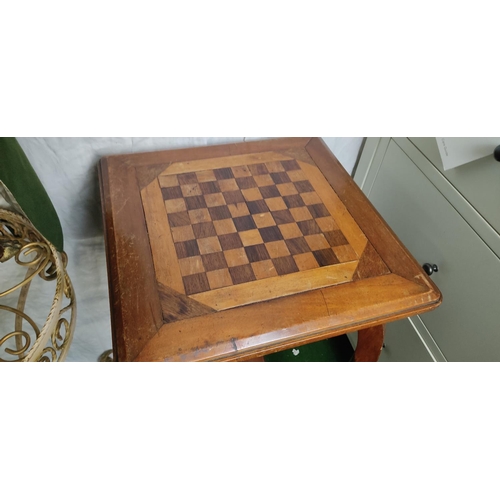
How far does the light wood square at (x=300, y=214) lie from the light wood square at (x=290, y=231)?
17 millimetres

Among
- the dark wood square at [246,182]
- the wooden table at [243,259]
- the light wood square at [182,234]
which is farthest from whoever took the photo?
the dark wood square at [246,182]

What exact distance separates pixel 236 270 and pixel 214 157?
28 cm

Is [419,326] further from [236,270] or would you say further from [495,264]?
[236,270]

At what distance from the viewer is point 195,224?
1.98 ft

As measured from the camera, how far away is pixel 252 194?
0.67 meters

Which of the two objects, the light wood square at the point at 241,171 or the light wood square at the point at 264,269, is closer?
the light wood square at the point at 264,269

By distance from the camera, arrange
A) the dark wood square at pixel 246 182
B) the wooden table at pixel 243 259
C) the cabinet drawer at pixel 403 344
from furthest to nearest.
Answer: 1. the cabinet drawer at pixel 403 344
2. the dark wood square at pixel 246 182
3. the wooden table at pixel 243 259

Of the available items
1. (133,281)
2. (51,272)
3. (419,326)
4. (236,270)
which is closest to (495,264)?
(419,326)

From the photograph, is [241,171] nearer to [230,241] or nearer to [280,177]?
[280,177]

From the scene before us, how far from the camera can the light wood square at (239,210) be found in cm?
63

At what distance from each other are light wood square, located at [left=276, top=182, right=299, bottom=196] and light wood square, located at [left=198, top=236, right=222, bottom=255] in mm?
167

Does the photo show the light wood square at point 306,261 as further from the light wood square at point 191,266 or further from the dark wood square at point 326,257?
the light wood square at point 191,266

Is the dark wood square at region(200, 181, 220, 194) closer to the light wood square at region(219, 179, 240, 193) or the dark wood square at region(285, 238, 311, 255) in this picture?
the light wood square at region(219, 179, 240, 193)

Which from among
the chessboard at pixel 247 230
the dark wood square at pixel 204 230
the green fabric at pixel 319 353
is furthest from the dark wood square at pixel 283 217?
the green fabric at pixel 319 353
